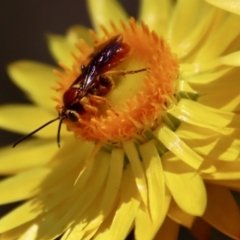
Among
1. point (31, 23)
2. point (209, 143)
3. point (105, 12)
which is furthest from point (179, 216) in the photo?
point (31, 23)

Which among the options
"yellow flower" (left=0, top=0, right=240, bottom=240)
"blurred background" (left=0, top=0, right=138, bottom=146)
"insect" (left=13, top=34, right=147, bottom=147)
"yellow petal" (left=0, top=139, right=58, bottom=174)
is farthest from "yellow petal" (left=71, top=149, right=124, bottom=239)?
"blurred background" (left=0, top=0, right=138, bottom=146)

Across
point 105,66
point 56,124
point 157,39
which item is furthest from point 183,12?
point 56,124

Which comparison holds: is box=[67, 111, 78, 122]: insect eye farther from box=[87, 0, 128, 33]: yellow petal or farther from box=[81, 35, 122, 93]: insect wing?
box=[87, 0, 128, 33]: yellow petal

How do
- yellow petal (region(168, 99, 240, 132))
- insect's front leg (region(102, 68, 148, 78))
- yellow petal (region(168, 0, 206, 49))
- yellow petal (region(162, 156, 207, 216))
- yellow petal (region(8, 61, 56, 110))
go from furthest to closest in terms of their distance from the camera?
yellow petal (region(8, 61, 56, 110)), yellow petal (region(168, 0, 206, 49)), insect's front leg (region(102, 68, 148, 78)), yellow petal (region(168, 99, 240, 132)), yellow petal (region(162, 156, 207, 216))

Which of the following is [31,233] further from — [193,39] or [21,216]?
[193,39]

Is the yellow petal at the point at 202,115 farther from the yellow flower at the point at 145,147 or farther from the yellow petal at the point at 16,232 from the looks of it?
the yellow petal at the point at 16,232

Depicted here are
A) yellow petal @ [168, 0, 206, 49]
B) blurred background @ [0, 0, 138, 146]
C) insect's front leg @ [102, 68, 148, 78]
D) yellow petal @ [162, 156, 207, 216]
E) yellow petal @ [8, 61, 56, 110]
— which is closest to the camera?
yellow petal @ [162, 156, 207, 216]

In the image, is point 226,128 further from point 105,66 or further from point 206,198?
point 105,66

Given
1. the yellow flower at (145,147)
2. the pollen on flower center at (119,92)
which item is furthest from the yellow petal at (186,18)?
the pollen on flower center at (119,92)
